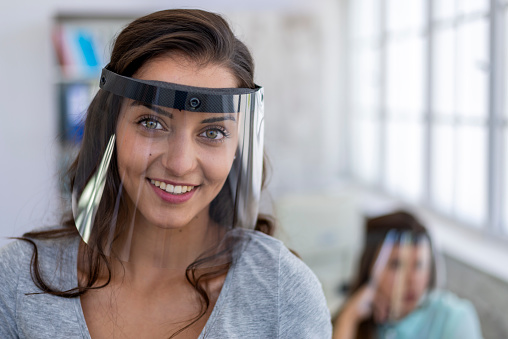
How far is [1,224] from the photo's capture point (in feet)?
10.3

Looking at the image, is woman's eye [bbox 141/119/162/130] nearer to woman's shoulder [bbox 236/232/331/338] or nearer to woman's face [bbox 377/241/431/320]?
woman's shoulder [bbox 236/232/331/338]

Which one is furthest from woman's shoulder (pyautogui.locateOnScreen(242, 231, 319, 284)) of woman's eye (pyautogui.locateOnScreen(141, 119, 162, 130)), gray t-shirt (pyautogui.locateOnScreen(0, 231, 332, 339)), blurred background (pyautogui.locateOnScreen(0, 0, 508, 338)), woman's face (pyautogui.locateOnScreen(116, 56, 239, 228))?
blurred background (pyautogui.locateOnScreen(0, 0, 508, 338))

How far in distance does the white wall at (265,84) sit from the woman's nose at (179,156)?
203cm

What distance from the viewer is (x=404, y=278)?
2.05m

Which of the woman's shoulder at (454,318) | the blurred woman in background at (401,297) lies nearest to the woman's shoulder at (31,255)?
the blurred woman in background at (401,297)

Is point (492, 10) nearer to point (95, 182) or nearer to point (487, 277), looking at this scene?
point (487, 277)

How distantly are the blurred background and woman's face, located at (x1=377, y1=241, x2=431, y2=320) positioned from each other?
390mm

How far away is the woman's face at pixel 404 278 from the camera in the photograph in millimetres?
2023

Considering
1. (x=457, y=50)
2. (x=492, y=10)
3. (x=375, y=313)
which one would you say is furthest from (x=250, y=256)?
(x=457, y=50)

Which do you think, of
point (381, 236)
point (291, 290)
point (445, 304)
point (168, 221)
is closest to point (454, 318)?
point (445, 304)

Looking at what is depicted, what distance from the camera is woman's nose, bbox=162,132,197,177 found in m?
0.74

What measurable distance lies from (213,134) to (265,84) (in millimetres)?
2983

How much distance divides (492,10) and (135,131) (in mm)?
2159

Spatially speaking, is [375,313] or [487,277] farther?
[487,277]
